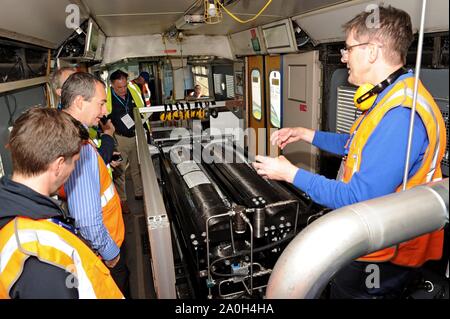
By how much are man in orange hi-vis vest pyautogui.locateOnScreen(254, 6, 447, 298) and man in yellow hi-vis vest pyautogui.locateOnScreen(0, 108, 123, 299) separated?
83 centimetres

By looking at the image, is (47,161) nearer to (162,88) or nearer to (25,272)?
(25,272)

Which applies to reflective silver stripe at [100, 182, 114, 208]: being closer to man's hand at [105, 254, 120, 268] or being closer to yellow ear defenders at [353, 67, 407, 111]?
man's hand at [105, 254, 120, 268]

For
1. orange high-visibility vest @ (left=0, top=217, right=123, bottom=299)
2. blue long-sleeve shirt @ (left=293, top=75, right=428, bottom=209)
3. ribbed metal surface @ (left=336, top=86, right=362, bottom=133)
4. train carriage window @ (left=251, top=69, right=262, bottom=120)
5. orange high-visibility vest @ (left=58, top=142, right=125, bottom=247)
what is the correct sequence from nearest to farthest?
orange high-visibility vest @ (left=0, top=217, right=123, bottom=299) → blue long-sleeve shirt @ (left=293, top=75, right=428, bottom=209) → orange high-visibility vest @ (left=58, top=142, right=125, bottom=247) → ribbed metal surface @ (left=336, top=86, right=362, bottom=133) → train carriage window @ (left=251, top=69, right=262, bottom=120)

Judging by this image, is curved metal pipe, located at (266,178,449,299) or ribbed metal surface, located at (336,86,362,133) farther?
ribbed metal surface, located at (336,86,362,133)

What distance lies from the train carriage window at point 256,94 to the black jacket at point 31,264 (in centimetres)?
513

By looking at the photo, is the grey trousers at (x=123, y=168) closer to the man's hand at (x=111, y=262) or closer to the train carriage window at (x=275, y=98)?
the train carriage window at (x=275, y=98)

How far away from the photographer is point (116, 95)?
201 inches

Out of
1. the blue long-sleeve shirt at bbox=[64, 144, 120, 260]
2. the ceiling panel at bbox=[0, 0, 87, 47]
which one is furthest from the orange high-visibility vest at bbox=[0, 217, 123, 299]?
the ceiling panel at bbox=[0, 0, 87, 47]

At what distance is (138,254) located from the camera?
3857 millimetres

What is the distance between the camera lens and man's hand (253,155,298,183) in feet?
4.55

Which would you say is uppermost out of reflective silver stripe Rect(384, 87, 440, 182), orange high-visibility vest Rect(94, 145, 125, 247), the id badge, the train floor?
reflective silver stripe Rect(384, 87, 440, 182)

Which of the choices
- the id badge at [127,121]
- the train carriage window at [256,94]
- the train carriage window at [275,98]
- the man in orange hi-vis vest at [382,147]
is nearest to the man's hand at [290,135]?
the man in orange hi-vis vest at [382,147]

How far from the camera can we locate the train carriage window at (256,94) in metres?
5.96
